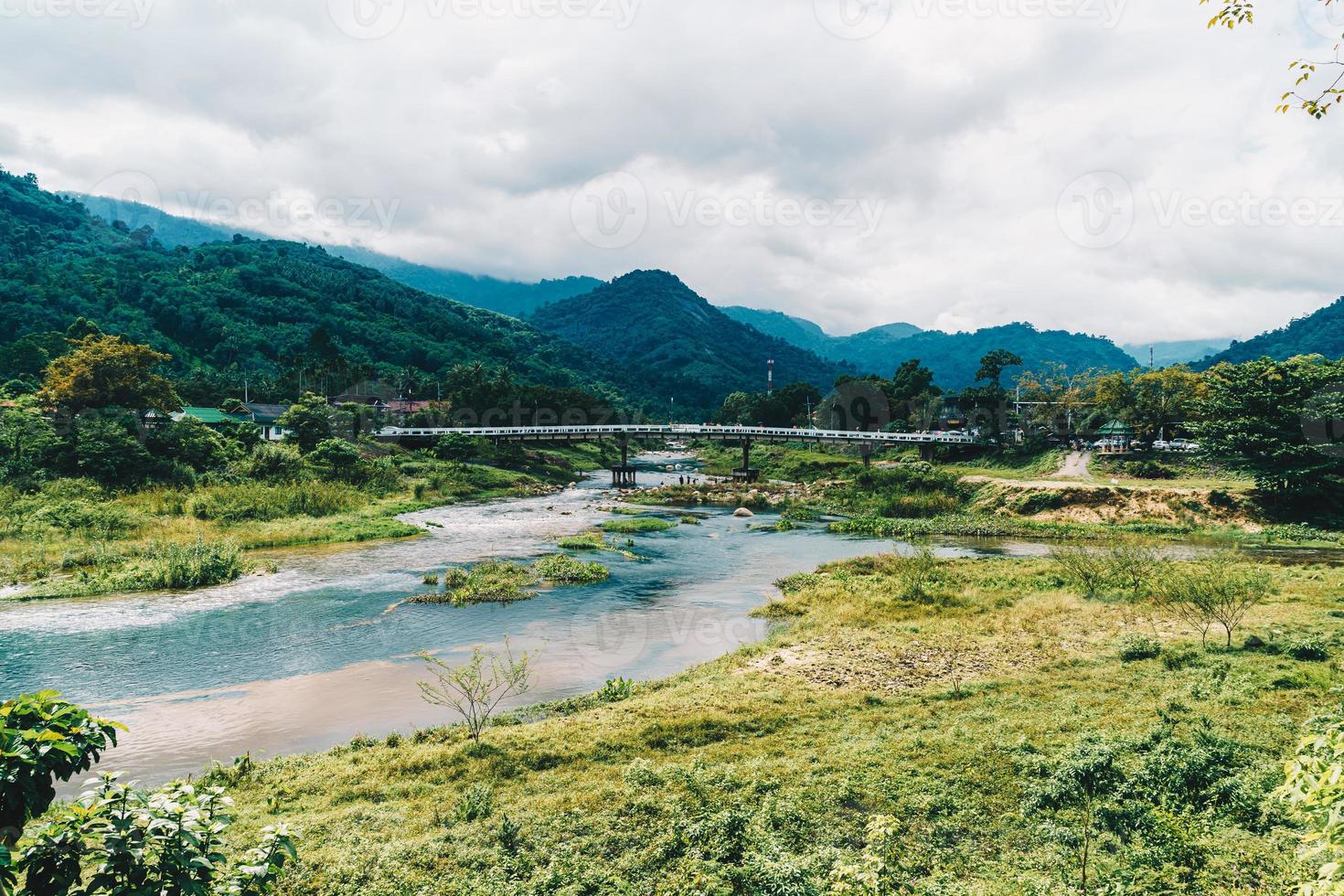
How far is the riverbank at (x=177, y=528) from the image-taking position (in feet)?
116

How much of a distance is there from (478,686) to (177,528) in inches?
1445

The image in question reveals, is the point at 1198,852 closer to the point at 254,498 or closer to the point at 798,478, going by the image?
the point at 254,498

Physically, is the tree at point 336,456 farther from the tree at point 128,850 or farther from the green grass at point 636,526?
the tree at point 128,850

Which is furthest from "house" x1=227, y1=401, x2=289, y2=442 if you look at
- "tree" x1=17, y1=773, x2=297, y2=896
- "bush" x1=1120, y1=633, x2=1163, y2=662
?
"bush" x1=1120, y1=633, x2=1163, y2=662

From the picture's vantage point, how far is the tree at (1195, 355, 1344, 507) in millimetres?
52250

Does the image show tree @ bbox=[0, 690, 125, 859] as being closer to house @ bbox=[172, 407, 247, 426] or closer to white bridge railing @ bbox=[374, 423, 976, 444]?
white bridge railing @ bbox=[374, 423, 976, 444]

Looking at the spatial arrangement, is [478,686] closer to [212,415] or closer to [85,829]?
[85,829]

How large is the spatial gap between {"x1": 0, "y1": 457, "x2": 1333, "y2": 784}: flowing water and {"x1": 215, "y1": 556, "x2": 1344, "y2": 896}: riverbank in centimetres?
316

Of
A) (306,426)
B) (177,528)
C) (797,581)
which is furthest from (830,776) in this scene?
(306,426)

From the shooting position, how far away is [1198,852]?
1124 cm

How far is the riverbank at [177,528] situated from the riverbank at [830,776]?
83.5 feet

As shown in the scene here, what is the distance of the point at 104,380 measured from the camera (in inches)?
2245

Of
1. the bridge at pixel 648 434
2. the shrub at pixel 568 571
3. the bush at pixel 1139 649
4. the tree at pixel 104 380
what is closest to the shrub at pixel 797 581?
the shrub at pixel 568 571

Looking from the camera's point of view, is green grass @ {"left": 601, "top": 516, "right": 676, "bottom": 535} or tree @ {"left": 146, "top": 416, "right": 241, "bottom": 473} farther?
green grass @ {"left": 601, "top": 516, "right": 676, "bottom": 535}
